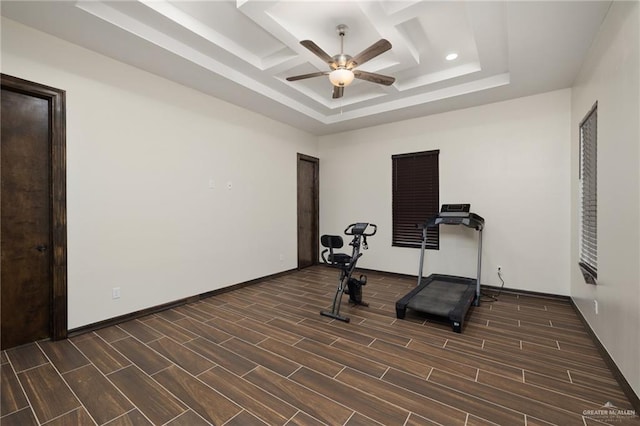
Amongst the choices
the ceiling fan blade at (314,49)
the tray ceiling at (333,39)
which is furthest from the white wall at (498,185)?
the ceiling fan blade at (314,49)

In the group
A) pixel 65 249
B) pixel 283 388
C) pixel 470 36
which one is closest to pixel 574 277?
pixel 470 36

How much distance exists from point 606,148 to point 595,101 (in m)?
0.72

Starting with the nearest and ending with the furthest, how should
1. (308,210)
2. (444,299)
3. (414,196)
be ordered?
(444,299), (414,196), (308,210)

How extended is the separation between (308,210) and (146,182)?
351cm

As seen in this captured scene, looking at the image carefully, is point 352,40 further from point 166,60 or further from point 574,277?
point 574,277

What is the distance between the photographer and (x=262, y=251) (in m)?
5.09

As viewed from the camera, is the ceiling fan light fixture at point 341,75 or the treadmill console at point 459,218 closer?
the ceiling fan light fixture at point 341,75

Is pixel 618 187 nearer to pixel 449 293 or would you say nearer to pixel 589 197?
pixel 589 197

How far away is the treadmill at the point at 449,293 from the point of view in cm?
316

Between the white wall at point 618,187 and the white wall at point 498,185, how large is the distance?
1.30 meters

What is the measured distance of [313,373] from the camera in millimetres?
2246

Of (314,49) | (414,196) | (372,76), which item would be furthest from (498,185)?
(314,49)

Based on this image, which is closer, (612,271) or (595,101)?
(612,271)

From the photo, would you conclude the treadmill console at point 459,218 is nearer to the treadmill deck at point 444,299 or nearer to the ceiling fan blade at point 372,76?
the treadmill deck at point 444,299
